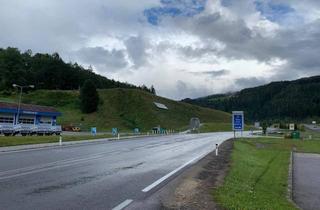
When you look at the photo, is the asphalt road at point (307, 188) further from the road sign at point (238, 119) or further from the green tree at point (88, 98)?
the green tree at point (88, 98)

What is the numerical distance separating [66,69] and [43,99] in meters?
37.9

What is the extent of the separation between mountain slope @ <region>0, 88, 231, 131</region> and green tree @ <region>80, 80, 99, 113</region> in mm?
2034

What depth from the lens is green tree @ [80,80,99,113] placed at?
122188 millimetres

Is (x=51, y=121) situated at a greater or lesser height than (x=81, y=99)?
lesser

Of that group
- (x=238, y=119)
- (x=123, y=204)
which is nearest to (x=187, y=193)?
(x=123, y=204)

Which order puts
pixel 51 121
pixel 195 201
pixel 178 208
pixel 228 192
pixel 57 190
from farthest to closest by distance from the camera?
pixel 51 121 → pixel 228 192 → pixel 57 190 → pixel 195 201 → pixel 178 208

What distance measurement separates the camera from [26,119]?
8238 cm

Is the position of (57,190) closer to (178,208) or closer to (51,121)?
(178,208)

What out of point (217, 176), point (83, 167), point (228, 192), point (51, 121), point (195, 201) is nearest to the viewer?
point (195, 201)

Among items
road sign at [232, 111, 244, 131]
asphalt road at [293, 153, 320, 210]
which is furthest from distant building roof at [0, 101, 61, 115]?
asphalt road at [293, 153, 320, 210]

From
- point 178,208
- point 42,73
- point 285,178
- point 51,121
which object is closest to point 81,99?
point 51,121

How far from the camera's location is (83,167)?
16750 mm

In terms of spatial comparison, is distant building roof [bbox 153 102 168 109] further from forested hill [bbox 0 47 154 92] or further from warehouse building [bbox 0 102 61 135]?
warehouse building [bbox 0 102 61 135]

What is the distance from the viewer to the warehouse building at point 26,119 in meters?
55.3
